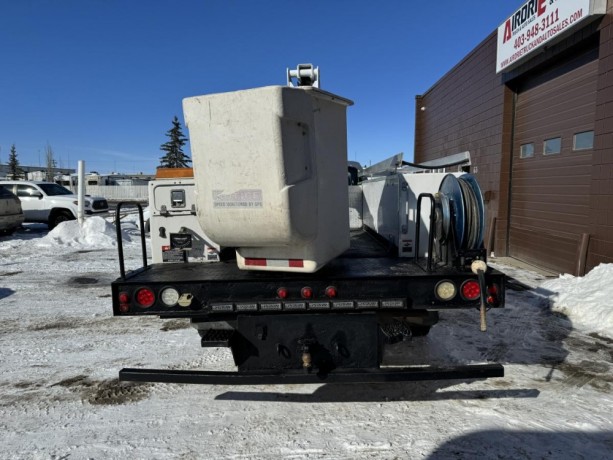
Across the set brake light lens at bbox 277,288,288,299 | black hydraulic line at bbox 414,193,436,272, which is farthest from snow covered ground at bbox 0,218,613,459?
black hydraulic line at bbox 414,193,436,272

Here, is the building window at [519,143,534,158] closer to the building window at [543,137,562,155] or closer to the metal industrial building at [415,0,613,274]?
the metal industrial building at [415,0,613,274]

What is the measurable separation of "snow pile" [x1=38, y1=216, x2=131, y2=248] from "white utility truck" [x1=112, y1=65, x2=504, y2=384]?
1055 centimetres

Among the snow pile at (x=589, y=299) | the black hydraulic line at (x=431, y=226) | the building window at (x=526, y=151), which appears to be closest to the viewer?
the black hydraulic line at (x=431, y=226)

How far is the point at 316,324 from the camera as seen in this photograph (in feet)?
10.0

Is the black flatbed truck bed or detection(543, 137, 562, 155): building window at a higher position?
detection(543, 137, 562, 155): building window

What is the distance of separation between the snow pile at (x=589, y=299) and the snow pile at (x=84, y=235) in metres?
11.7

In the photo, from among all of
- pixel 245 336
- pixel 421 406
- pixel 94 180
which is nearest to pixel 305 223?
pixel 245 336

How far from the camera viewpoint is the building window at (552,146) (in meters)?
8.77

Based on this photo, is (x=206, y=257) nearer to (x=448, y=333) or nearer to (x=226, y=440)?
(x=226, y=440)

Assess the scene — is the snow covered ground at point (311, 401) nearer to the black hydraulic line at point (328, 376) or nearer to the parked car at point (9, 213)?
the black hydraulic line at point (328, 376)

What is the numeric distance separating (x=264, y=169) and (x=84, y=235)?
485 inches

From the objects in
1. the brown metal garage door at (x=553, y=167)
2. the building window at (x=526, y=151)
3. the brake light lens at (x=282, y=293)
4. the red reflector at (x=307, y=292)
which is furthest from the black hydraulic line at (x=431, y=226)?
the building window at (x=526, y=151)

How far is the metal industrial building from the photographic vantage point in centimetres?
724

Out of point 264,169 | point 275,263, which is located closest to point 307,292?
point 275,263
